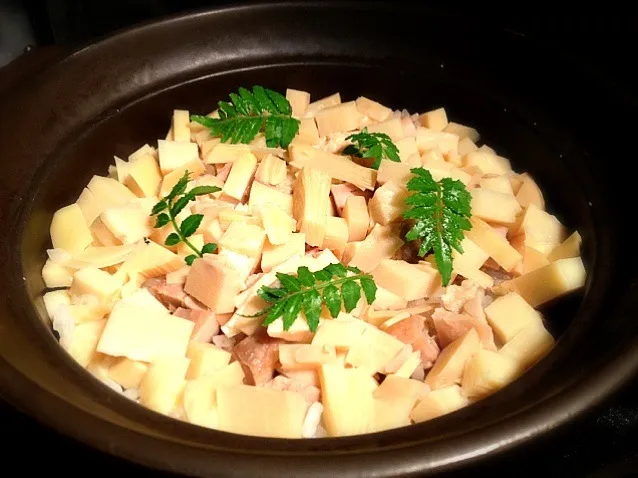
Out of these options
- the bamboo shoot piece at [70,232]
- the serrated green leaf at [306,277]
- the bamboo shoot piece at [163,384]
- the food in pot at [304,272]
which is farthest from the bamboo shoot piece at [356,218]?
the bamboo shoot piece at [70,232]

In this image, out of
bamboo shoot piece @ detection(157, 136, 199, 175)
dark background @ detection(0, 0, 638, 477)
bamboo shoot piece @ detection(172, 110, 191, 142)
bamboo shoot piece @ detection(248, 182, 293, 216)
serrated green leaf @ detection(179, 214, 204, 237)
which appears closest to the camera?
dark background @ detection(0, 0, 638, 477)

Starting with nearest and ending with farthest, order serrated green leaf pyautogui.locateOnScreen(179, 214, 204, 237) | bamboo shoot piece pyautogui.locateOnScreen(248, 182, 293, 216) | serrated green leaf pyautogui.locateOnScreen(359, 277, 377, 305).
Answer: serrated green leaf pyautogui.locateOnScreen(359, 277, 377, 305)
serrated green leaf pyautogui.locateOnScreen(179, 214, 204, 237)
bamboo shoot piece pyautogui.locateOnScreen(248, 182, 293, 216)

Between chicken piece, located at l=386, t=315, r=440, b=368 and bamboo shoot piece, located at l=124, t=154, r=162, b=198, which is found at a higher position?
bamboo shoot piece, located at l=124, t=154, r=162, b=198

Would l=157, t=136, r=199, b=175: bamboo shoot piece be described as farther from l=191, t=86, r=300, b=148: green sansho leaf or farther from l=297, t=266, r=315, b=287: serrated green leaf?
l=297, t=266, r=315, b=287: serrated green leaf

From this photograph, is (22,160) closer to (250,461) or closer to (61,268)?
(61,268)

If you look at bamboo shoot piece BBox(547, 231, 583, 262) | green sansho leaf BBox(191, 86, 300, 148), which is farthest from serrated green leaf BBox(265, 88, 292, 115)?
bamboo shoot piece BBox(547, 231, 583, 262)

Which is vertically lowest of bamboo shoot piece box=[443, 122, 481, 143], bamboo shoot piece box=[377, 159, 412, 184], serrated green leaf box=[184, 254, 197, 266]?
serrated green leaf box=[184, 254, 197, 266]

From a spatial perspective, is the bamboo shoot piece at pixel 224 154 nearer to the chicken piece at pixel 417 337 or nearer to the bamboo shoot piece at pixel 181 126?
the bamboo shoot piece at pixel 181 126
